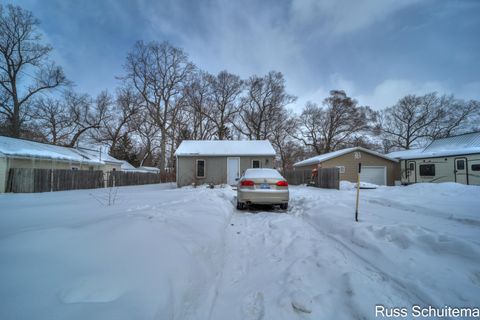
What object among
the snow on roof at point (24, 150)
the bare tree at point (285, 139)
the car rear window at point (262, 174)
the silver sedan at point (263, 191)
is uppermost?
the bare tree at point (285, 139)

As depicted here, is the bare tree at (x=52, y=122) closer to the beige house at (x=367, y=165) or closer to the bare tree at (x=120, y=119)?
the bare tree at (x=120, y=119)

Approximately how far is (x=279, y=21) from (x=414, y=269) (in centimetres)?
1205

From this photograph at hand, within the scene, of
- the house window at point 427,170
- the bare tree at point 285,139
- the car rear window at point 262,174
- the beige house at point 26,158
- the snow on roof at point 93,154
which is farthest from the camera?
the bare tree at point 285,139

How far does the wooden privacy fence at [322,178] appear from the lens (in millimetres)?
13662

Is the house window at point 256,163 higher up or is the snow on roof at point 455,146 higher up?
the snow on roof at point 455,146

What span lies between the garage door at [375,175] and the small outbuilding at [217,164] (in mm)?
10378

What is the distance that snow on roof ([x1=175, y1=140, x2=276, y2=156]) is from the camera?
54.2ft

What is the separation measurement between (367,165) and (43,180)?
25.8 meters

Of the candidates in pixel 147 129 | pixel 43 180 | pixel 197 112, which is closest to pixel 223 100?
pixel 197 112

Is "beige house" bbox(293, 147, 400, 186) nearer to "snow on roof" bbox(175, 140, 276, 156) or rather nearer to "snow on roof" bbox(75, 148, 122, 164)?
"snow on roof" bbox(175, 140, 276, 156)

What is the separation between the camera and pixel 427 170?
54.6 feet

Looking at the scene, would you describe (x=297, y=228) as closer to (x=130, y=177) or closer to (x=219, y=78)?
(x=130, y=177)

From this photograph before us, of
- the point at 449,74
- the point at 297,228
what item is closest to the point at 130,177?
the point at 297,228

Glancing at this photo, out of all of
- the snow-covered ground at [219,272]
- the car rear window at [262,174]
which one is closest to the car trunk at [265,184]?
the car rear window at [262,174]
